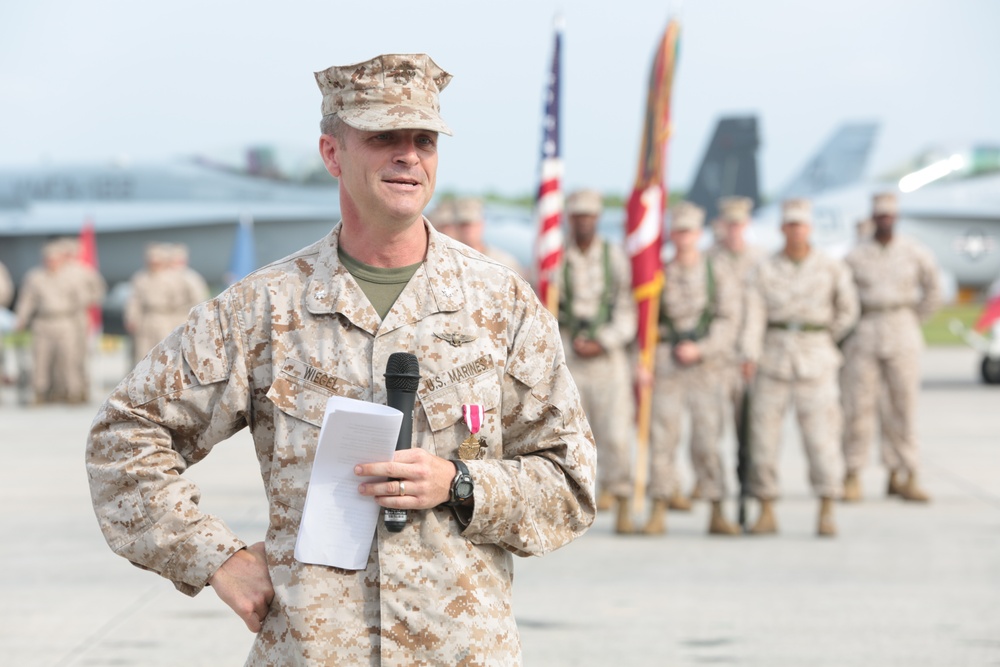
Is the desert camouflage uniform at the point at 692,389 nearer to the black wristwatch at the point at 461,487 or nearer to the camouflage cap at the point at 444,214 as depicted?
the camouflage cap at the point at 444,214

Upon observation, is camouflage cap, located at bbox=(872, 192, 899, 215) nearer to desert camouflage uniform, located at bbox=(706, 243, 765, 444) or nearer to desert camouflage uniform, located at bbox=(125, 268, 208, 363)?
desert camouflage uniform, located at bbox=(706, 243, 765, 444)

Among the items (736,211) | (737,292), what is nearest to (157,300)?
(736,211)

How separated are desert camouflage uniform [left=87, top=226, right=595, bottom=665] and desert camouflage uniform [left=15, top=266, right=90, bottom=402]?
16640 millimetres

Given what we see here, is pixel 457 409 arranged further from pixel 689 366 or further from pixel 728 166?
pixel 728 166

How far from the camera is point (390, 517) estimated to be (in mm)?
2438

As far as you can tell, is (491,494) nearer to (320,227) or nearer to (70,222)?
(320,227)

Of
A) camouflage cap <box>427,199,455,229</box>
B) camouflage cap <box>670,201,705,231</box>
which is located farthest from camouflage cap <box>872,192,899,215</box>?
camouflage cap <box>427,199,455,229</box>

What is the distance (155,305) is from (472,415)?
53.0 ft

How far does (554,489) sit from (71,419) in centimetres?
1536

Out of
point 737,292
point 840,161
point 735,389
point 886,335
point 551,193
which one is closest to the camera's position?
point 551,193

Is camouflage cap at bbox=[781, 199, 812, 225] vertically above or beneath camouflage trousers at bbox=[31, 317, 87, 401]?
above

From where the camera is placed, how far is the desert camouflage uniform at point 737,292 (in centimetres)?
927

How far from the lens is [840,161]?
40.8 metres

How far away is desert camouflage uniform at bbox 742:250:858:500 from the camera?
8812mm
